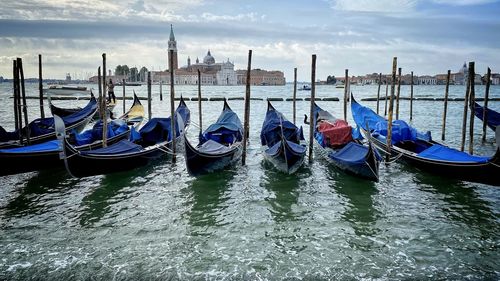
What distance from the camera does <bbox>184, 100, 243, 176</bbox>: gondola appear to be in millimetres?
6645

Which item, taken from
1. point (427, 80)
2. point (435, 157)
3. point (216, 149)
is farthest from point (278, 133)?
point (427, 80)

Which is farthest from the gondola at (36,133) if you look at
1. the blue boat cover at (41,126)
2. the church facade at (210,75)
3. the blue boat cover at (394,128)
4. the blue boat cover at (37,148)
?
the church facade at (210,75)

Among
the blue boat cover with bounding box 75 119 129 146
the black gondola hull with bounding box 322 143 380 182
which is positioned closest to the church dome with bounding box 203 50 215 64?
the blue boat cover with bounding box 75 119 129 146

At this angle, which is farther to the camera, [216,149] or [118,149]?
[216,149]

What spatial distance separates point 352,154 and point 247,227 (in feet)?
9.99

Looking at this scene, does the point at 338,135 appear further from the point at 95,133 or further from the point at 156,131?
the point at 95,133

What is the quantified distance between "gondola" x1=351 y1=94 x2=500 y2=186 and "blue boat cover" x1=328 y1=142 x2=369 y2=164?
1.05 ft

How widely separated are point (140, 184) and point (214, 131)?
2527mm

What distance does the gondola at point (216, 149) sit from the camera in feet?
21.8

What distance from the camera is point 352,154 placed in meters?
6.98

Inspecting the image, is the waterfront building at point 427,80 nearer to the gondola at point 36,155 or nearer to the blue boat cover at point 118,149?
the gondola at point 36,155

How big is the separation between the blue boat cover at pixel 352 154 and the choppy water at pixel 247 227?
42 centimetres

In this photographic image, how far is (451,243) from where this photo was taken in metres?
4.42

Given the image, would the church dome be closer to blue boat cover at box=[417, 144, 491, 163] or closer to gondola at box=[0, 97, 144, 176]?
gondola at box=[0, 97, 144, 176]
